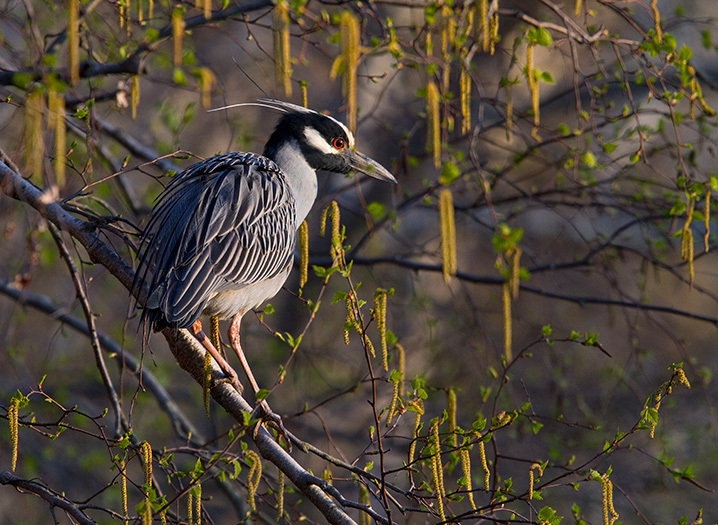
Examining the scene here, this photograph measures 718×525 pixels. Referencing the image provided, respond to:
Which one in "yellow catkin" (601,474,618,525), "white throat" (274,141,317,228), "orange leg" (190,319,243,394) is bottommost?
"yellow catkin" (601,474,618,525)

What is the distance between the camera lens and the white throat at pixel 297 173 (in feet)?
14.8

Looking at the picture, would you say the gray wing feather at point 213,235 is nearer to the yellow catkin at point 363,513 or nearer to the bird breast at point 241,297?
the bird breast at point 241,297

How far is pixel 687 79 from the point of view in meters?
3.44

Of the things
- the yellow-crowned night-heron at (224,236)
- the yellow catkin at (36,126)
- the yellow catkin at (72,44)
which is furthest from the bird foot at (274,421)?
the yellow catkin at (72,44)

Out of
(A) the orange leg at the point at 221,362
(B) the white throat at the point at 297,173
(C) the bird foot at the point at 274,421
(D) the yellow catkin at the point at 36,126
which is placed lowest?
(C) the bird foot at the point at 274,421

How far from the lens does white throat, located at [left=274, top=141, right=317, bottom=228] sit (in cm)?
452

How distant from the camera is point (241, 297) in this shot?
391 centimetres

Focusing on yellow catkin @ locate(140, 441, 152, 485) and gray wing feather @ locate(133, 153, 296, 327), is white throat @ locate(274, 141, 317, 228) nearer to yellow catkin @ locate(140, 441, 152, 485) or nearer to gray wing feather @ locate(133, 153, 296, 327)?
gray wing feather @ locate(133, 153, 296, 327)

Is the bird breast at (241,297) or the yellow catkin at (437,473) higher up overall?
the bird breast at (241,297)

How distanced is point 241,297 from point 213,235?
1.22 feet

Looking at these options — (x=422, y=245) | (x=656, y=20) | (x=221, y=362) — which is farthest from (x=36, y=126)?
(x=422, y=245)

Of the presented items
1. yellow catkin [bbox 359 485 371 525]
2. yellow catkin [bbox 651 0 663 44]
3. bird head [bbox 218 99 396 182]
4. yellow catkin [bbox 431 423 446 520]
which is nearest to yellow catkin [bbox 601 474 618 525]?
yellow catkin [bbox 431 423 446 520]

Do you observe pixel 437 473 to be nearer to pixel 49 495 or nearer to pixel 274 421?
pixel 274 421

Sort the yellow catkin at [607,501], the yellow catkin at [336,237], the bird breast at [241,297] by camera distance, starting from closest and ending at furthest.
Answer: the yellow catkin at [607,501], the yellow catkin at [336,237], the bird breast at [241,297]
